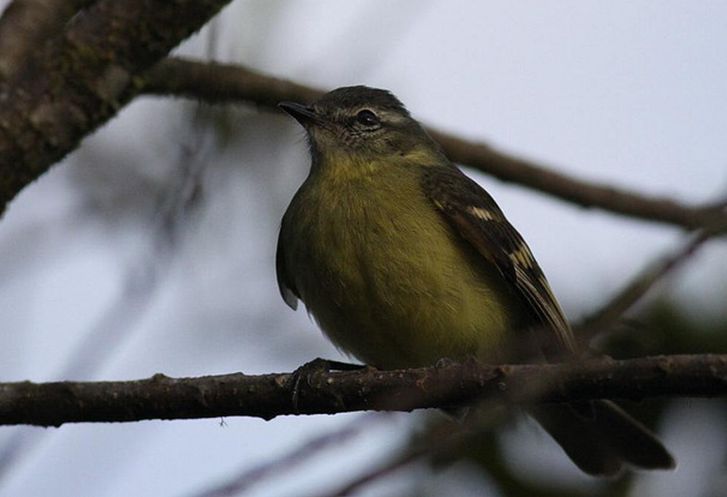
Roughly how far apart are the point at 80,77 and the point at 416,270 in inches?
86.1

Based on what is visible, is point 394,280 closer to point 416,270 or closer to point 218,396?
point 416,270

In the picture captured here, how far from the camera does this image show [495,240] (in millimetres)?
6387

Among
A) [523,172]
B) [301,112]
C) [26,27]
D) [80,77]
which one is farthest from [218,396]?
[523,172]

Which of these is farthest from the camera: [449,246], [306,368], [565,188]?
[565,188]

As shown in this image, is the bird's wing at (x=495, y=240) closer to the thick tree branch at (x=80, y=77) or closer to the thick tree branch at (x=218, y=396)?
the thick tree branch at (x=218, y=396)

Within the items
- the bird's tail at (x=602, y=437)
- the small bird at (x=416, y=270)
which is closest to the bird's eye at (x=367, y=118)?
the small bird at (x=416, y=270)

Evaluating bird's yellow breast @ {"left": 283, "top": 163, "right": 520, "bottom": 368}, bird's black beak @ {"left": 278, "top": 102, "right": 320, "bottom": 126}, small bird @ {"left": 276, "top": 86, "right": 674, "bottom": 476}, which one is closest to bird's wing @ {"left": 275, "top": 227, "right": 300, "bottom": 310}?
small bird @ {"left": 276, "top": 86, "right": 674, "bottom": 476}

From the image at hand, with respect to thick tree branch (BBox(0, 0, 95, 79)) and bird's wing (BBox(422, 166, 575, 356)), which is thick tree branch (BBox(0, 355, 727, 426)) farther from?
bird's wing (BBox(422, 166, 575, 356))

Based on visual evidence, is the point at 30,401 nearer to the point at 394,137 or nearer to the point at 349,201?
the point at 349,201

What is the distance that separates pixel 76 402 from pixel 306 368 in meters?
1.02

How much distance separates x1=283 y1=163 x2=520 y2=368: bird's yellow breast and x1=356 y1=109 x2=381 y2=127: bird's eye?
0.97 metres

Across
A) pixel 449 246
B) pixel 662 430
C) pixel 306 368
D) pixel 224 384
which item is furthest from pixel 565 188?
pixel 224 384

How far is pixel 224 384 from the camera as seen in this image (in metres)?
4.43

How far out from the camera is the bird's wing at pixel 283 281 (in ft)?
22.8
